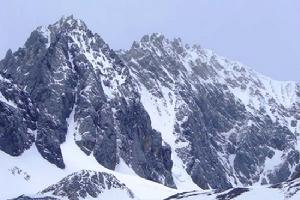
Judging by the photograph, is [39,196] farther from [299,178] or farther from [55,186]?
[299,178]

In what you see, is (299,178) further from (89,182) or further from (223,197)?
(89,182)

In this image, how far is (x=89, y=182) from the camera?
19775 cm

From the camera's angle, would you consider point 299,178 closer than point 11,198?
Yes

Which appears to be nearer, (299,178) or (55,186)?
(299,178)

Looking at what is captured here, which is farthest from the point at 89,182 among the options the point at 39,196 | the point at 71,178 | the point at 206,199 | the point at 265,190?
the point at 265,190

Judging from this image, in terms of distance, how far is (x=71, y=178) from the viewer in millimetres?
196625

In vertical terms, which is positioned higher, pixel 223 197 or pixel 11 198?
pixel 11 198

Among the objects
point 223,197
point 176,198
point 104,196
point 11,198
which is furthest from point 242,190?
point 11,198

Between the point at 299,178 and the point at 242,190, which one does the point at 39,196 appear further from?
the point at 299,178

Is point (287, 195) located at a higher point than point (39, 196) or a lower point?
lower

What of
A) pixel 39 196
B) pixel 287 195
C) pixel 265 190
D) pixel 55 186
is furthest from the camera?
pixel 55 186

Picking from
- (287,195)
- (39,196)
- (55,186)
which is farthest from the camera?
(55,186)

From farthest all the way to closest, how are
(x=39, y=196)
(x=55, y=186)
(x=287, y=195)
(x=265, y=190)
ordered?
(x=55, y=186) < (x=39, y=196) < (x=265, y=190) < (x=287, y=195)

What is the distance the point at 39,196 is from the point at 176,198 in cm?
3288
